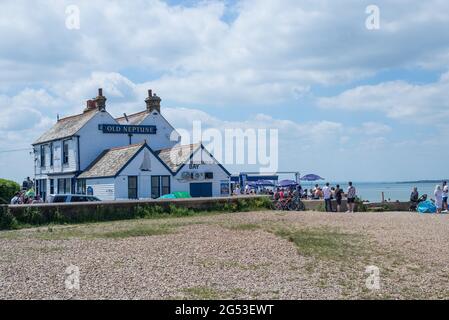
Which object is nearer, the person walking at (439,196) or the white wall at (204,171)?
the person walking at (439,196)

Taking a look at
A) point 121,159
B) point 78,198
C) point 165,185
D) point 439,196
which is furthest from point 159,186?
point 439,196

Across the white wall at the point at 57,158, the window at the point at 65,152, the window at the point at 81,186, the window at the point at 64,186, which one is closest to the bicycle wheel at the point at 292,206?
the window at the point at 81,186

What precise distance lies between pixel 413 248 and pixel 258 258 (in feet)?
14.9

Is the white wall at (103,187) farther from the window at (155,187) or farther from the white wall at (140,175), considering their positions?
the window at (155,187)

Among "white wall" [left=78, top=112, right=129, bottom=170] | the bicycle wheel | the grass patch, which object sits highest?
"white wall" [left=78, top=112, right=129, bottom=170]

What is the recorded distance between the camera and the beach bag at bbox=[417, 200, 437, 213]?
102ft

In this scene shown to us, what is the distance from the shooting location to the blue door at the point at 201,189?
4034 cm

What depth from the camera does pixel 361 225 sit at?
841 inches

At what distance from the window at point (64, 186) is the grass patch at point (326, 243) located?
2878 centimetres

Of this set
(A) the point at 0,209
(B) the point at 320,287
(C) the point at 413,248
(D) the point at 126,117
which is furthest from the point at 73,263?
(D) the point at 126,117

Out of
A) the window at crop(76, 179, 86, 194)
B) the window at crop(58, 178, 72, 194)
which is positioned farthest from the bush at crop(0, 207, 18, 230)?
the window at crop(58, 178, 72, 194)

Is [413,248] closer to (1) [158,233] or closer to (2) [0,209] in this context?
(1) [158,233]

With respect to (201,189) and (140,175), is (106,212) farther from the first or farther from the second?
(201,189)

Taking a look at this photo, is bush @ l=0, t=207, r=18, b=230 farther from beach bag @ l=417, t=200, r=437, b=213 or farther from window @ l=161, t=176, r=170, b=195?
beach bag @ l=417, t=200, r=437, b=213
